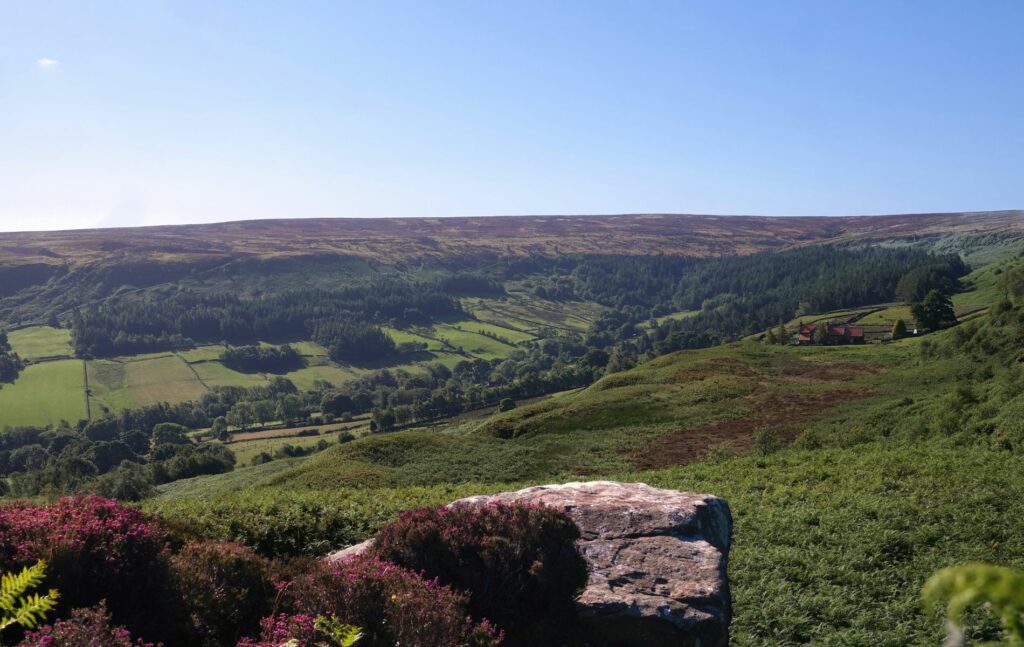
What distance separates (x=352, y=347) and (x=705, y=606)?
182078 mm

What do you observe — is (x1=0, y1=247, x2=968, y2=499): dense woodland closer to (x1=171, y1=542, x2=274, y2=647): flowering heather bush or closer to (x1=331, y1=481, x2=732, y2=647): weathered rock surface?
(x1=171, y1=542, x2=274, y2=647): flowering heather bush

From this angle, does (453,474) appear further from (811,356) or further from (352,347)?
(352,347)

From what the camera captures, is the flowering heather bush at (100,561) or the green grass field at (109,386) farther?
the green grass field at (109,386)

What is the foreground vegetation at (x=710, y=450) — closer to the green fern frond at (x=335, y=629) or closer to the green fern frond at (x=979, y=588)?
the green fern frond at (x=979, y=588)

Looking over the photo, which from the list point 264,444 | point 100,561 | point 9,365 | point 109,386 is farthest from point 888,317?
point 9,365

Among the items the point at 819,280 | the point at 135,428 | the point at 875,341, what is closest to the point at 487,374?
the point at 135,428

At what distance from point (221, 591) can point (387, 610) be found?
2372mm

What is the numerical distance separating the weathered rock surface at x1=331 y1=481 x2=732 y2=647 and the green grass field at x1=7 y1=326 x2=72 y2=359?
7371 inches

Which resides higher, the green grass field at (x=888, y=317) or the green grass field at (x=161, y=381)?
the green grass field at (x=888, y=317)

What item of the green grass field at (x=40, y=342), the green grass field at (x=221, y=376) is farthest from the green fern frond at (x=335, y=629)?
the green grass field at (x=40, y=342)

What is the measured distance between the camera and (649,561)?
9.20 m

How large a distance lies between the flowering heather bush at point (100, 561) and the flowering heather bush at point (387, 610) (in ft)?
4.97

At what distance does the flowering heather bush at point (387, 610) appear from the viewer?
5.75m

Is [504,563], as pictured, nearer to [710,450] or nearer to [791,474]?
[791,474]
